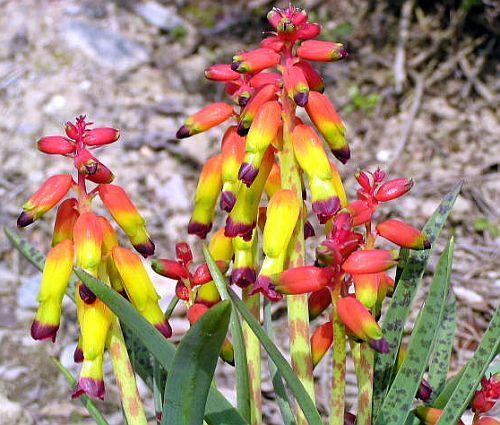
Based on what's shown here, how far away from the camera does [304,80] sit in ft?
5.79

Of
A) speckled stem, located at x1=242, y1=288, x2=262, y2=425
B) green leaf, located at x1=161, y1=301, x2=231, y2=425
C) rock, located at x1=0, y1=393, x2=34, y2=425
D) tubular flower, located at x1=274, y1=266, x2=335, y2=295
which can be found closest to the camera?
green leaf, located at x1=161, y1=301, x2=231, y2=425

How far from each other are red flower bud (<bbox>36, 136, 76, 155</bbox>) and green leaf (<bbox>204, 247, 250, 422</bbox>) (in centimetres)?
38

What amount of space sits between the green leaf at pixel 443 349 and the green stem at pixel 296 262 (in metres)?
0.55

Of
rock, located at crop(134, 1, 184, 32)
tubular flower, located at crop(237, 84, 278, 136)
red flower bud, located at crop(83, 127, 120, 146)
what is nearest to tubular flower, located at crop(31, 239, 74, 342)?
red flower bud, located at crop(83, 127, 120, 146)

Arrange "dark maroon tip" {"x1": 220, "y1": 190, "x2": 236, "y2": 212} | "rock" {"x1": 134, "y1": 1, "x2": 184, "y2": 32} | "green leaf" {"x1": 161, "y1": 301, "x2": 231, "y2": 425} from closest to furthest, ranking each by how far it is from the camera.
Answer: "green leaf" {"x1": 161, "y1": 301, "x2": 231, "y2": 425} < "dark maroon tip" {"x1": 220, "y1": 190, "x2": 236, "y2": 212} < "rock" {"x1": 134, "y1": 1, "x2": 184, "y2": 32}

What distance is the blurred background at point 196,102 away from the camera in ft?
13.3

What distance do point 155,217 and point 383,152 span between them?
1.27m

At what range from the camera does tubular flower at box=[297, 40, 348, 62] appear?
181 cm

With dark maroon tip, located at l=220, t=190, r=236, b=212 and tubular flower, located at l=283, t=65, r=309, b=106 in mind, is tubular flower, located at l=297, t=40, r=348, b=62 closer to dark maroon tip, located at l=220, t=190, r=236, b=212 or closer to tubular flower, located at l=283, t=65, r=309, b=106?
tubular flower, located at l=283, t=65, r=309, b=106

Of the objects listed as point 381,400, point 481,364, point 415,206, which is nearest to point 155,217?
point 415,206

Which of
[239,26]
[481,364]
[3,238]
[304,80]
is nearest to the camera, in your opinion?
[304,80]

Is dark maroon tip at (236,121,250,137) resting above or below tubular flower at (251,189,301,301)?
above

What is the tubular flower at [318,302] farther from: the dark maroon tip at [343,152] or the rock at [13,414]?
the rock at [13,414]

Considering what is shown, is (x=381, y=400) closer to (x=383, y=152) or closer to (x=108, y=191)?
(x=108, y=191)
